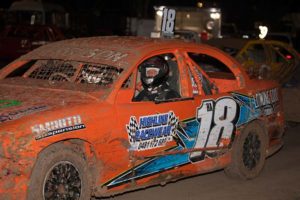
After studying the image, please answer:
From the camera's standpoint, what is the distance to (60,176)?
5.22 meters

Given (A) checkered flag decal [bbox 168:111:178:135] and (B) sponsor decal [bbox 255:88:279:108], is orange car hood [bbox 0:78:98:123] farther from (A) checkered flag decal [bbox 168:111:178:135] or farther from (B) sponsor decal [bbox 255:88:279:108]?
(B) sponsor decal [bbox 255:88:279:108]

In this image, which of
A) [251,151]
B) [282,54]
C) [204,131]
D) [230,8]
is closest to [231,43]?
[282,54]

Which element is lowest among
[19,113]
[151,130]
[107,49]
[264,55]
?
[264,55]

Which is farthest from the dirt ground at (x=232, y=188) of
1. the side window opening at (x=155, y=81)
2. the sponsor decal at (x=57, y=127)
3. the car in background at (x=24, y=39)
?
the car in background at (x=24, y=39)

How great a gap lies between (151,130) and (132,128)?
270 mm

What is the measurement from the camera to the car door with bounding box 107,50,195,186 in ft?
18.9

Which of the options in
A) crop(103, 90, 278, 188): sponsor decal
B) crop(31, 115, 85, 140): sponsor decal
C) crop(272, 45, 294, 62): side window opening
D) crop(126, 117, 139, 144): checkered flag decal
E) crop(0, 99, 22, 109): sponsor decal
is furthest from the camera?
crop(272, 45, 294, 62): side window opening

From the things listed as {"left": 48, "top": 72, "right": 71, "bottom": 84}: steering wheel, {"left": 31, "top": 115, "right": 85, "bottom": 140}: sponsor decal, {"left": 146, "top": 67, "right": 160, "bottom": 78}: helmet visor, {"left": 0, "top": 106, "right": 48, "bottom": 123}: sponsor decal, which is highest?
{"left": 146, "top": 67, "right": 160, "bottom": 78}: helmet visor

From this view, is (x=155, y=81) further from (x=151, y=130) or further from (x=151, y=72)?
(x=151, y=130)

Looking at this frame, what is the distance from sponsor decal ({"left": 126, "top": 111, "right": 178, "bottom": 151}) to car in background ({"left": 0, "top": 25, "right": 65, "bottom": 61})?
16450 millimetres

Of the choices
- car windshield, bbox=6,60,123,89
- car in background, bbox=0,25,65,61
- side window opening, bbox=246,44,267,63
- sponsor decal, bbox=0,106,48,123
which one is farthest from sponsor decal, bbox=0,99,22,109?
car in background, bbox=0,25,65,61

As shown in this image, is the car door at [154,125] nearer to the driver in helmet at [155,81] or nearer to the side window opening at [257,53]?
the driver in helmet at [155,81]

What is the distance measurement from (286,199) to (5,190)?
129 inches

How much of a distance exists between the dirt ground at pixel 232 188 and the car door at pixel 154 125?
57 cm
